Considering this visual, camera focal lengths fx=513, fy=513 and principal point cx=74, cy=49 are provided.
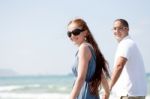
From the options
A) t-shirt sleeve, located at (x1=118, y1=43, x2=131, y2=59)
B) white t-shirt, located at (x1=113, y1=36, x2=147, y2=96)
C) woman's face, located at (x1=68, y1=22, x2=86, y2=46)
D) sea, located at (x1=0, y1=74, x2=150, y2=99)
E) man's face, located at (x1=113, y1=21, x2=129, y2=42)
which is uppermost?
woman's face, located at (x1=68, y1=22, x2=86, y2=46)

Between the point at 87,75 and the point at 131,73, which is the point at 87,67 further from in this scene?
the point at 131,73

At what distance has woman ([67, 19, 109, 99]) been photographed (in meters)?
4.34

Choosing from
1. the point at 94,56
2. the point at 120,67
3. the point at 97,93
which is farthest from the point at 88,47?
the point at 120,67

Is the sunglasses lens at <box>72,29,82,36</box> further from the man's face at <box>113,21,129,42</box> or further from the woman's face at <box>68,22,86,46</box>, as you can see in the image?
the man's face at <box>113,21,129,42</box>

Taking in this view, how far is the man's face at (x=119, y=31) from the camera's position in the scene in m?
5.54

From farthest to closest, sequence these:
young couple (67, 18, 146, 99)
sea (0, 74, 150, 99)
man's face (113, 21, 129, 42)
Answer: sea (0, 74, 150, 99) < man's face (113, 21, 129, 42) < young couple (67, 18, 146, 99)

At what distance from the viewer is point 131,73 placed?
533 cm

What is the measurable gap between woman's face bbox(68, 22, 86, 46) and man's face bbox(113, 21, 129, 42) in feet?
3.67

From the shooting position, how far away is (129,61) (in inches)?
211

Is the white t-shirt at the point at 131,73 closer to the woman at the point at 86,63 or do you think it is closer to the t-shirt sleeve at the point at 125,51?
the t-shirt sleeve at the point at 125,51

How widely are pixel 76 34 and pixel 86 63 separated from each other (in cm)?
32

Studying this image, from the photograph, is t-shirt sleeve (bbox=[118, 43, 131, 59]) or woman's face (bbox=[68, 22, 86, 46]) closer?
woman's face (bbox=[68, 22, 86, 46])

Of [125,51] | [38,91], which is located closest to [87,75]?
[125,51]

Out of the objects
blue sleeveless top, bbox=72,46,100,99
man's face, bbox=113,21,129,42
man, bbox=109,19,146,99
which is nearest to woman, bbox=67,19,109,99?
blue sleeveless top, bbox=72,46,100,99
